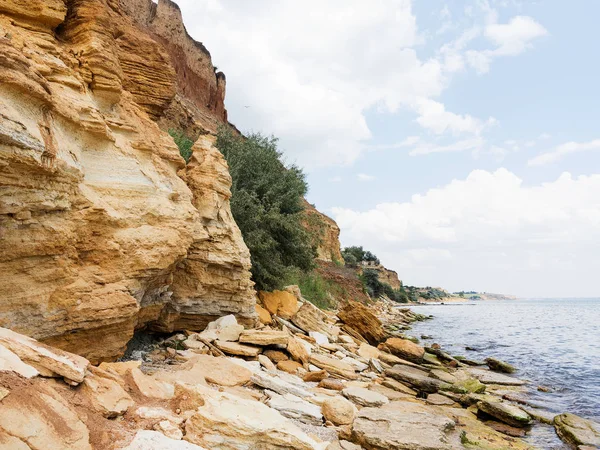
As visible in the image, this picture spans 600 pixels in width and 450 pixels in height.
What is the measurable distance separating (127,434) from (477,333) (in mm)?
26173

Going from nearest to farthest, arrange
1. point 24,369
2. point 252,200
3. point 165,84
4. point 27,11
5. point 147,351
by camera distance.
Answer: point 24,369
point 27,11
point 147,351
point 165,84
point 252,200

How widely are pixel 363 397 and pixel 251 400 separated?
2880mm

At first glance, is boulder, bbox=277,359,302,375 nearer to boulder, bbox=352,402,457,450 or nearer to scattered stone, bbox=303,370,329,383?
scattered stone, bbox=303,370,329,383

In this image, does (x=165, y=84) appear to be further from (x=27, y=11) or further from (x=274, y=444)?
(x=274, y=444)

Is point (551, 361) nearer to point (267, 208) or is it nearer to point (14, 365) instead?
point (267, 208)

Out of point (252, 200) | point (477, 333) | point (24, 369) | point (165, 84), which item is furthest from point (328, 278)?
point (24, 369)

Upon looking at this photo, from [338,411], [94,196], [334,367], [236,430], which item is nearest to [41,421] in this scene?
[236,430]

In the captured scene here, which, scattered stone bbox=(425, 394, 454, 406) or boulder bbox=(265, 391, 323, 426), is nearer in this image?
boulder bbox=(265, 391, 323, 426)

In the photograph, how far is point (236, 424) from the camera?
3.92 meters

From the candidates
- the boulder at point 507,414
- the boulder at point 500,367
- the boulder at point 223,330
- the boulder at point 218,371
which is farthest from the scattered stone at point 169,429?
the boulder at point 500,367

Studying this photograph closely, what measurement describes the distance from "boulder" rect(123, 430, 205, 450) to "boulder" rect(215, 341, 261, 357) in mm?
3971

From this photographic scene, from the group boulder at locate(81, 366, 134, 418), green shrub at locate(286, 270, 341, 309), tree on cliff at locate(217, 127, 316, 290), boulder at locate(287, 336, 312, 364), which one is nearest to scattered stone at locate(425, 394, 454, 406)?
boulder at locate(287, 336, 312, 364)

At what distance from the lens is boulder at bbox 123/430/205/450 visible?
10.8ft

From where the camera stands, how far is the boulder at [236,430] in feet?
12.3
